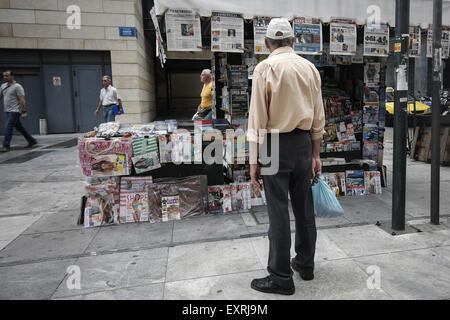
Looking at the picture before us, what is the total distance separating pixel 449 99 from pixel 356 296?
10.00 meters

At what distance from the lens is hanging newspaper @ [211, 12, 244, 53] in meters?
3.99

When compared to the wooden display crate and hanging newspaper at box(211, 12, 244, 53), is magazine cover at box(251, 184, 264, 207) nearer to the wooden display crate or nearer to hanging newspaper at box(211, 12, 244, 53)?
hanging newspaper at box(211, 12, 244, 53)

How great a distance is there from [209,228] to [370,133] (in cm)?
319

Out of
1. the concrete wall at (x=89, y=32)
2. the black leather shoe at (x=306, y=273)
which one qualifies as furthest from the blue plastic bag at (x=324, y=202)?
the concrete wall at (x=89, y=32)

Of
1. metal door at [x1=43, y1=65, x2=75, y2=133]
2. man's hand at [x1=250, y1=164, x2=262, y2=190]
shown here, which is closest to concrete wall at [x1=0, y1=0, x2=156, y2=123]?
metal door at [x1=43, y1=65, x2=75, y2=133]

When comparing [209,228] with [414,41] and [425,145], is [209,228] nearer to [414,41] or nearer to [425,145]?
[414,41]

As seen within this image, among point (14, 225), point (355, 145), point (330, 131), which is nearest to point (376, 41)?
point (330, 131)

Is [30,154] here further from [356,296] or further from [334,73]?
[356,296]

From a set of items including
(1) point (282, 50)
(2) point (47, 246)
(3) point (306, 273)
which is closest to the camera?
(1) point (282, 50)

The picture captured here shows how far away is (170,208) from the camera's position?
14.1ft

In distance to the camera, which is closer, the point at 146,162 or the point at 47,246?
the point at 47,246

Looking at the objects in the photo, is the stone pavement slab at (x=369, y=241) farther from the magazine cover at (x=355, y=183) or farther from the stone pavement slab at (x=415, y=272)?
the magazine cover at (x=355, y=183)

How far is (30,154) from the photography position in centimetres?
910

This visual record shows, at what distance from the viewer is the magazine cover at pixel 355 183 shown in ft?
16.7
